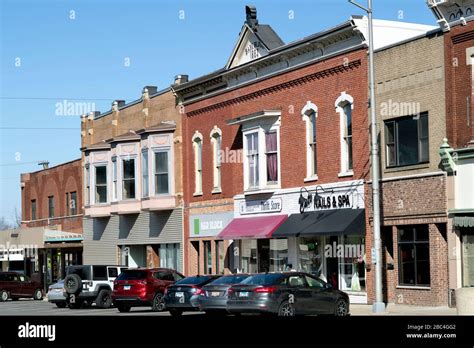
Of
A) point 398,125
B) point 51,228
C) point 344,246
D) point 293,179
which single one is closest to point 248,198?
point 293,179

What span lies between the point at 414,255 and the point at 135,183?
74.1 feet

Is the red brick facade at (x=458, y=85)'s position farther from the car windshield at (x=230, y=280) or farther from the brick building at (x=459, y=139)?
the car windshield at (x=230, y=280)

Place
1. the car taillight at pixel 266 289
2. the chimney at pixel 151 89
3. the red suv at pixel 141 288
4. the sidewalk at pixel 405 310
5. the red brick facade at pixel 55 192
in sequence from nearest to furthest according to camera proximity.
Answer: the car taillight at pixel 266 289 → the sidewalk at pixel 405 310 → the red suv at pixel 141 288 → the chimney at pixel 151 89 → the red brick facade at pixel 55 192

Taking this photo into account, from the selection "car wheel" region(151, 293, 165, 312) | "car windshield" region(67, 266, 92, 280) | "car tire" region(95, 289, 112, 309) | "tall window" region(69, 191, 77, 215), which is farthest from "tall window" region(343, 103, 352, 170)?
"tall window" region(69, 191, 77, 215)

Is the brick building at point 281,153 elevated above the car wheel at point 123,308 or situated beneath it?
elevated above

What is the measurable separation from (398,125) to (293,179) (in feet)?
22.8

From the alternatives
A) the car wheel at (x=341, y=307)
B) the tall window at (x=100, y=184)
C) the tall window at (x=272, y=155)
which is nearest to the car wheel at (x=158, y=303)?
the tall window at (x=272, y=155)

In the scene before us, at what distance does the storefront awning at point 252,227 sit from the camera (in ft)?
125

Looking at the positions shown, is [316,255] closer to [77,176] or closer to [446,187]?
[446,187]

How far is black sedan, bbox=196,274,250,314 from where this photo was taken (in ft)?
92.6

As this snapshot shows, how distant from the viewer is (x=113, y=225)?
54.0 meters

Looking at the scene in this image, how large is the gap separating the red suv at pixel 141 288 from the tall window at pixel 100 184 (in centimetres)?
2012

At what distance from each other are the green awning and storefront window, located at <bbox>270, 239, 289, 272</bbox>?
10.5 m

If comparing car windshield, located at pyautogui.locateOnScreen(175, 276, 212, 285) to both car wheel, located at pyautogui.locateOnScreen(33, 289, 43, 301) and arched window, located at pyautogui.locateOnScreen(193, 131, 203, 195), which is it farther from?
car wheel, located at pyautogui.locateOnScreen(33, 289, 43, 301)
